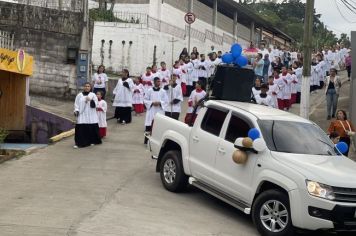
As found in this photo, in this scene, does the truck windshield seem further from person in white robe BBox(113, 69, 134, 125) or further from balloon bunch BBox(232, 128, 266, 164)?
person in white robe BBox(113, 69, 134, 125)

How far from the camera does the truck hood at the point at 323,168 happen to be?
7.77m

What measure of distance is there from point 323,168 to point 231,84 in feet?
10.8

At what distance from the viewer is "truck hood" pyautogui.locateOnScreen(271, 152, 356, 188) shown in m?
7.77

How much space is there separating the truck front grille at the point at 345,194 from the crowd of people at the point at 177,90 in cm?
349

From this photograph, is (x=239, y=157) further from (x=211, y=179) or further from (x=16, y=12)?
(x=16, y=12)

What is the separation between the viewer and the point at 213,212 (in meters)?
9.41

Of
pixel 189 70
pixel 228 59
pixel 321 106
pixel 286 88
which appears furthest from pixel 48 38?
pixel 228 59

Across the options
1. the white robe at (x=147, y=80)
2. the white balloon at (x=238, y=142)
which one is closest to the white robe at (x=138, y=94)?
the white robe at (x=147, y=80)

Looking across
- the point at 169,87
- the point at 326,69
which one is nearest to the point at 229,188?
the point at 169,87

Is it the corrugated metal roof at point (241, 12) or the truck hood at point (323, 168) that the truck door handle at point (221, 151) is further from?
the corrugated metal roof at point (241, 12)

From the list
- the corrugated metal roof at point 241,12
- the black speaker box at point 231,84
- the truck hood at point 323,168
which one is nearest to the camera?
the truck hood at point 323,168

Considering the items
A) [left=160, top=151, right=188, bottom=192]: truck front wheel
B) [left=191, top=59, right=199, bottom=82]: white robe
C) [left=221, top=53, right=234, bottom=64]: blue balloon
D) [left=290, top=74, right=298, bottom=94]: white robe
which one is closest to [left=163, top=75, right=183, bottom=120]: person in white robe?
[left=221, top=53, right=234, bottom=64]: blue balloon

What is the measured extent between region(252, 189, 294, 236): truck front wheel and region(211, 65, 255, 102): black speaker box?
3.01 metres

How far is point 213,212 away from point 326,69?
1893 centimetres
